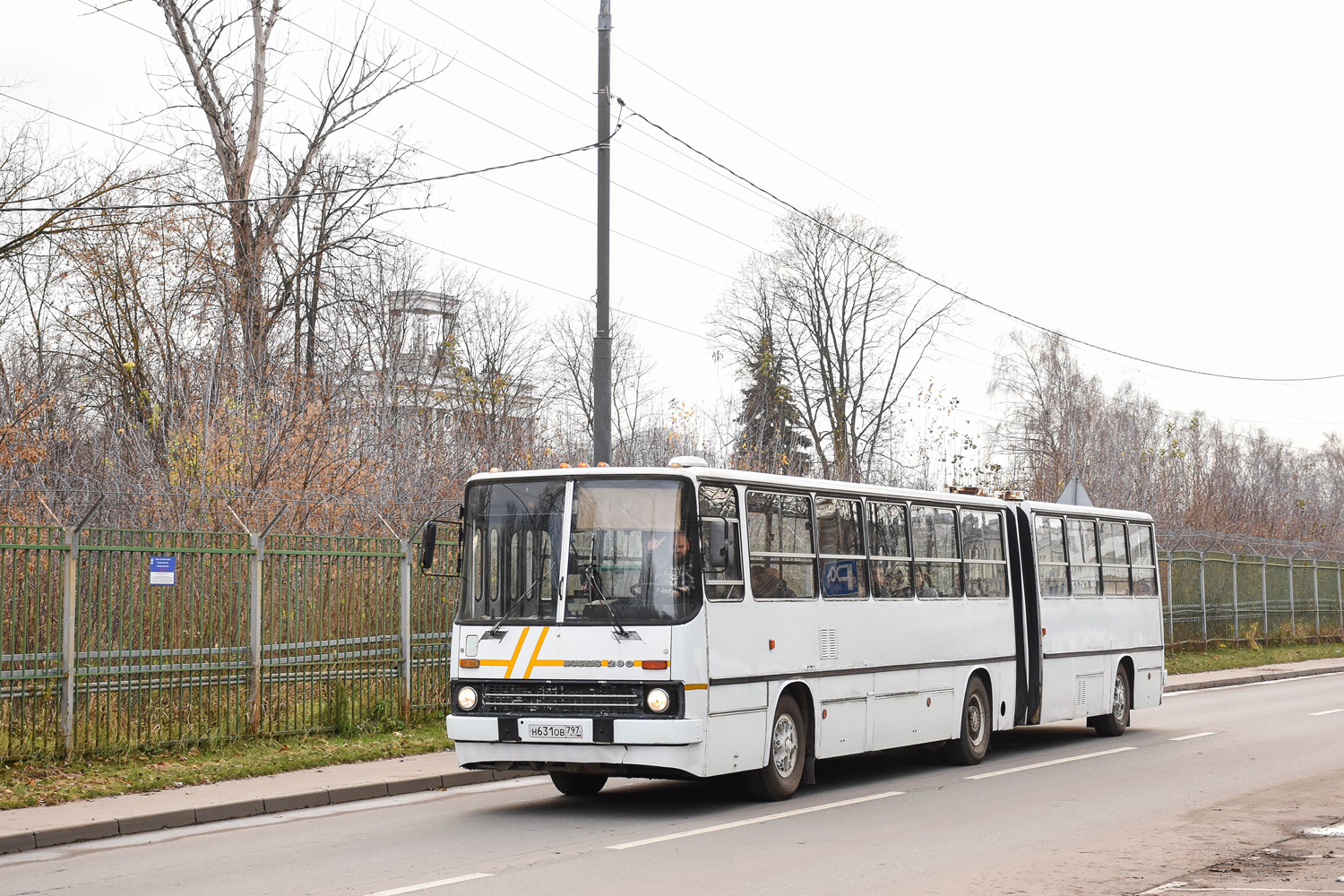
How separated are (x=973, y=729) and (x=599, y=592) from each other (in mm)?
6090

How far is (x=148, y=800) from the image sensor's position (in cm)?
1232

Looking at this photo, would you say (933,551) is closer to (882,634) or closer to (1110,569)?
(882,634)

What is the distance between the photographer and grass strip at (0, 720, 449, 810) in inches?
494

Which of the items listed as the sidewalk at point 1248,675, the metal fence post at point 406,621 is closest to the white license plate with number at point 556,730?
the metal fence post at point 406,621

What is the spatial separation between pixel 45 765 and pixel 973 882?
8476 millimetres

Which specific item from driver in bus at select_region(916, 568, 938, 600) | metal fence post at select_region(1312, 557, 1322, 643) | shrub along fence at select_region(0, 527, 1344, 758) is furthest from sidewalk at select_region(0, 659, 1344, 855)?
metal fence post at select_region(1312, 557, 1322, 643)

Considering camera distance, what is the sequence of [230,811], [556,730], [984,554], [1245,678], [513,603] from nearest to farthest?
1. [556,730]
2. [230,811]
3. [513,603]
4. [984,554]
5. [1245,678]

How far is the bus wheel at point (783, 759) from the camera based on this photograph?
505 inches

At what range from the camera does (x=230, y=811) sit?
12.2 metres

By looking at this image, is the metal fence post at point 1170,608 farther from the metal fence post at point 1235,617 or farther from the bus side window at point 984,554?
the bus side window at point 984,554

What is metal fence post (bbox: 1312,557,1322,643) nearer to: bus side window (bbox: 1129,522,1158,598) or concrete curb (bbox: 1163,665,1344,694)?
concrete curb (bbox: 1163,665,1344,694)

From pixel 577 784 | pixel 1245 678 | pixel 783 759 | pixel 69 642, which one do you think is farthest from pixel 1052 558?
pixel 1245 678

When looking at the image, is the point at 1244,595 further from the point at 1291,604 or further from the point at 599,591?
the point at 599,591

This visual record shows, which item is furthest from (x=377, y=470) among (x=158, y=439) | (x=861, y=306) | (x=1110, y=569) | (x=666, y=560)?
(x=861, y=306)
